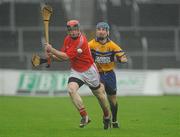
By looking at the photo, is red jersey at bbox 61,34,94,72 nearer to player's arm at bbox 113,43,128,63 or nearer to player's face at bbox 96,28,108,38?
player's face at bbox 96,28,108,38

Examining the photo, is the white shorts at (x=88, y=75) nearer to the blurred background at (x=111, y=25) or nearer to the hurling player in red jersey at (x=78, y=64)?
the hurling player in red jersey at (x=78, y=64)

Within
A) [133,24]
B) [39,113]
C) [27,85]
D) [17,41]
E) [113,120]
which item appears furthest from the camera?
[133,24]

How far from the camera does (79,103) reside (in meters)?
15.4

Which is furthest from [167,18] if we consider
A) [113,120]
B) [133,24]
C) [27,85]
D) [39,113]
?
[113,120]

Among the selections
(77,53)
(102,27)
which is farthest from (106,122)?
(102,27)

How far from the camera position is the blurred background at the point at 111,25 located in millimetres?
36812

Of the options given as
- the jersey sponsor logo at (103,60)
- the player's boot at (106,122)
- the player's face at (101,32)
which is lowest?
the player's boot at (106,122)

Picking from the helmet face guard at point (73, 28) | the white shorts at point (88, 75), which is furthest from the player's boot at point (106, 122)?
the helmet face guard at point (73, 28)

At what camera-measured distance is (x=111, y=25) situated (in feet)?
128

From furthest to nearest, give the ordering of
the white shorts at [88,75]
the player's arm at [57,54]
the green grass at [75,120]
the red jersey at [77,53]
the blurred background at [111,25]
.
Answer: the blurred background at [111,25]
the white shorts at [88,75]
the red jersey at [77,53]
the player's arm at [57,54]
the green grass at [75,120]

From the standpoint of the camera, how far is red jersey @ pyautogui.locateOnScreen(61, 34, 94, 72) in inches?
606

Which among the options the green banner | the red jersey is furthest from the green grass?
the green banner

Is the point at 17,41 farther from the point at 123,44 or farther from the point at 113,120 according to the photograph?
the point at 113,120

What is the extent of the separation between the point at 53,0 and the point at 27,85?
322 inches
